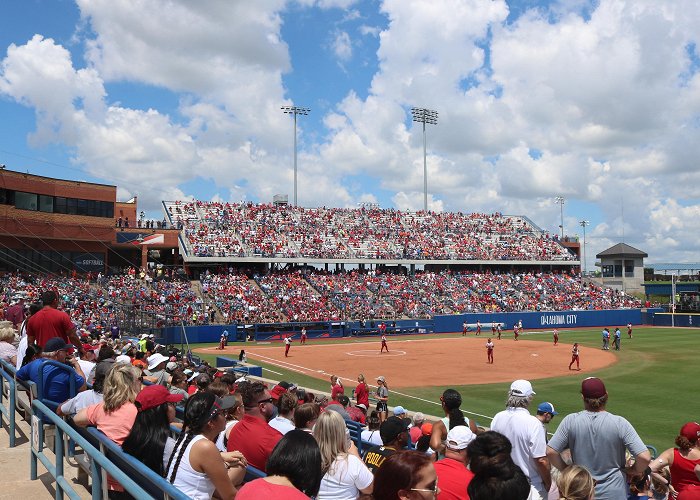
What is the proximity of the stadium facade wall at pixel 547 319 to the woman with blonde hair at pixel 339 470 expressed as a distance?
1989 inches

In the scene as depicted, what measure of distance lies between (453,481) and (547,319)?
58.9m

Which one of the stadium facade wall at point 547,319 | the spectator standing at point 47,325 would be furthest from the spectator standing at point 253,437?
the stadium facade wall at point 547,319

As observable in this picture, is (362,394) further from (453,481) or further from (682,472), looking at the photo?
(453,481)

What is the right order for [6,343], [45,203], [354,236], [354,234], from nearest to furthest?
[6,343]
[45,203]
[354,236]
[354,234]

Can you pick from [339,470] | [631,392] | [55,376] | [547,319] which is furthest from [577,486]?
[547,319]

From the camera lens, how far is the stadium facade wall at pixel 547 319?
55.7m

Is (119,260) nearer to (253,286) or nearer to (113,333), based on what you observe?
(253,286)

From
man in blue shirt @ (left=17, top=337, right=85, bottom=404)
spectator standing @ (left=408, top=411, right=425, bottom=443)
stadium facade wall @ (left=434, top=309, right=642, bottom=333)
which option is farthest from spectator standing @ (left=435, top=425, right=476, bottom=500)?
stadium facade wall @ (left=434, top=309, right=642, bottom=333)

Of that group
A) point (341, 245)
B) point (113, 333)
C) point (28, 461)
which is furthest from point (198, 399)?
point (341, 245)

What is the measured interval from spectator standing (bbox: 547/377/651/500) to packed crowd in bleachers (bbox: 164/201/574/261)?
52831 mm

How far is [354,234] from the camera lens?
67938 millimetres

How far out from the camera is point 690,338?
46.5m

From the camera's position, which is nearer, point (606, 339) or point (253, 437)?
point (253, 437)

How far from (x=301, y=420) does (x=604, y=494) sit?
3.13 meters
